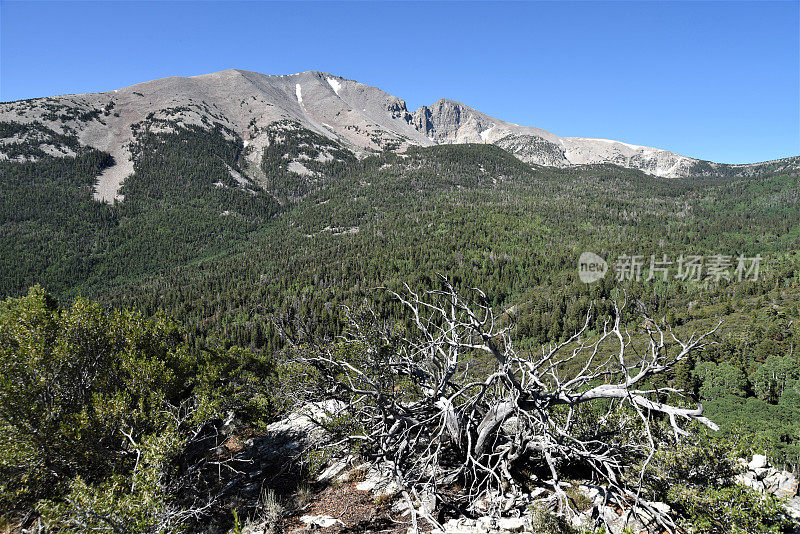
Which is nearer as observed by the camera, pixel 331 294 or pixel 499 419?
pixel 499 419

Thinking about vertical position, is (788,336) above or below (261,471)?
below

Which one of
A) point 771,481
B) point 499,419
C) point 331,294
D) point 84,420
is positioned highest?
point 499,419

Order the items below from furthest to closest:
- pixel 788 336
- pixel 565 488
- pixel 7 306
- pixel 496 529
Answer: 1. pixel 788 336
2. pixel 7 306
3. pixel 565 488
4. pixel 496 529

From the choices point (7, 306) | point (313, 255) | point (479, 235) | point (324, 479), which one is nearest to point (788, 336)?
point (324, 479)

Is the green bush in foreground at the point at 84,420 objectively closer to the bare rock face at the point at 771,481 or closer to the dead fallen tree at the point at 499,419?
the dead fallen tree at the point at 499,419

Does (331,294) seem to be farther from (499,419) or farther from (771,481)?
(771,481)

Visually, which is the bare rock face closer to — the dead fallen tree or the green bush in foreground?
the dead fallen tree

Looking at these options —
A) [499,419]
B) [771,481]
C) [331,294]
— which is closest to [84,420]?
[499,419]

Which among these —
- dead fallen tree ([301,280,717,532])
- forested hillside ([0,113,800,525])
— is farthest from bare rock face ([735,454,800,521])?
dead fallen tree ([301,280,717,532])

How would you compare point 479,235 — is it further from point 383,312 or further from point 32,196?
point 32,196

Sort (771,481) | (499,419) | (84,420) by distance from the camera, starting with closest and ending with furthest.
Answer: (499,419)
(84,420)
(771,481)

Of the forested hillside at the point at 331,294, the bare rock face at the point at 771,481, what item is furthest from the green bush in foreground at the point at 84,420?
the bare rock face at the point at 771,481

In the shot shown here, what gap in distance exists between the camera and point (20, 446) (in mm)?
9789

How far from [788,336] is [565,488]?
3870 inches
